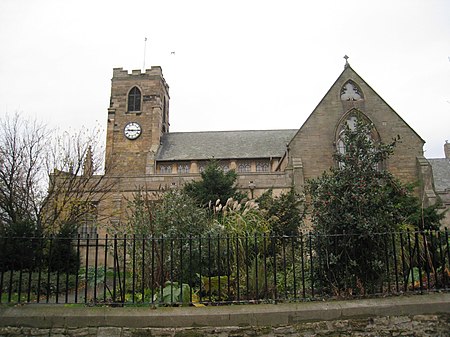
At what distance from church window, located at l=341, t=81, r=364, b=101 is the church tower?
17.6 m

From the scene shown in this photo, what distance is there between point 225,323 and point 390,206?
4036 millimetres

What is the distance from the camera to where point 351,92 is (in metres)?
28.0

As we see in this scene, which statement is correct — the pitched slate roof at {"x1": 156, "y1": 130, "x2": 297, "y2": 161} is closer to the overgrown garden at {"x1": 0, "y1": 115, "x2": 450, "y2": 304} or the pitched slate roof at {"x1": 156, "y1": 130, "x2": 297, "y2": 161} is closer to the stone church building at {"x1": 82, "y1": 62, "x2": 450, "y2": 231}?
the stone church building at {"x1": 82, "y1": 62, "x2": 450, "y2": 231}

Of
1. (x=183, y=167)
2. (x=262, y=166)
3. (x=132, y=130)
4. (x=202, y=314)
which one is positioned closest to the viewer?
(x=202, y=314)

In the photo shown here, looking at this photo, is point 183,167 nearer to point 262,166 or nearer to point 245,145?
point 245,145

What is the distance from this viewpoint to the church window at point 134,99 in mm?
41188

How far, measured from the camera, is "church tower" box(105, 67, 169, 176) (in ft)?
127

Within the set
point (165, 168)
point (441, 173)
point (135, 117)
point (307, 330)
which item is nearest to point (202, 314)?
point (307, 330)

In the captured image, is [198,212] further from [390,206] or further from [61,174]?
[61,174]

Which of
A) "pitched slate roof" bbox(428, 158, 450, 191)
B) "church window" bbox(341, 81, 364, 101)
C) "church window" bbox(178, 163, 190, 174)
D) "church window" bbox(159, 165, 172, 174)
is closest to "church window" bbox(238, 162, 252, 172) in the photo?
"church window" bbox(178, 163, 190, 174)

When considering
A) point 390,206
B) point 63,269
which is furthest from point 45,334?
point 63,269

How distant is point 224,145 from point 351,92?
13033 mm

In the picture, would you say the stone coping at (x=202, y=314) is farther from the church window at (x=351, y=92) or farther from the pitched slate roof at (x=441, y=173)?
the pitched slate roof at (x=441, y=173)

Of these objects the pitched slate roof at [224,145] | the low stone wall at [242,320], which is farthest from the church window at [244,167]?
the low stone wall at [242,320]
